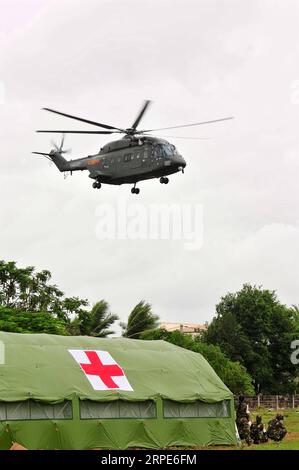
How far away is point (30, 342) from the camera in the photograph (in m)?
31.6

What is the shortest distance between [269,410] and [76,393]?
35074mm

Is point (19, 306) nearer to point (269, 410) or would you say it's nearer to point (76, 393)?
point (269, 410)

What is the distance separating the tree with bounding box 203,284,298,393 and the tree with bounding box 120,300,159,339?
19811 mm

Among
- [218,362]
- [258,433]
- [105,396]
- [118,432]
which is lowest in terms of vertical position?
[258,433]

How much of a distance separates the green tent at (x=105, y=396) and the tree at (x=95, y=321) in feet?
94.8

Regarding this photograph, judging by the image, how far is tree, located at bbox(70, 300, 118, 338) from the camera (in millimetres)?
64188

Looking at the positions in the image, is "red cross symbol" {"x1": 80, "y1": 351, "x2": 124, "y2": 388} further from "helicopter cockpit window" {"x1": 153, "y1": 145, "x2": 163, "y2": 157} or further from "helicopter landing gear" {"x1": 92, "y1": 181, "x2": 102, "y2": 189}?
"helicopter landing gear" {"x1": 92, "y1": 181, "x2": 102, "y2": 189}

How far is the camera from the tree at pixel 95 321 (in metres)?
64.2

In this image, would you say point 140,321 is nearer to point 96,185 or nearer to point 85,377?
point 96,185

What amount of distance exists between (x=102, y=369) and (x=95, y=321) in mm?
34486

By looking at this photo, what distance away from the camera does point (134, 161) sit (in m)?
48.2

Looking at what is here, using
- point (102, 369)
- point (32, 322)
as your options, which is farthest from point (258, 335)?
point (102, 369)

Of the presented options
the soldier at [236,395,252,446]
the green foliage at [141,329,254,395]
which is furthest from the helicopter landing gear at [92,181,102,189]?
the soldier at [236,395,252,446]
